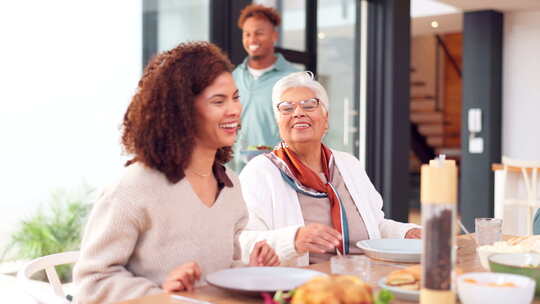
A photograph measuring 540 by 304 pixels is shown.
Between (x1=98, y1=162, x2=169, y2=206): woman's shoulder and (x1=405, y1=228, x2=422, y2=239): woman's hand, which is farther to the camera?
(x1=405, y1=228, x2=422, y2=239): woman's hand

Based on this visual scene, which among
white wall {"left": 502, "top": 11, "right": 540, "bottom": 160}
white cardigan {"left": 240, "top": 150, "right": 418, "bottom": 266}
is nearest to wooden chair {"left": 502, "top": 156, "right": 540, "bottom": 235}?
white wall {"left": 502, "top": 11, "right": 540, "bottom": 160}

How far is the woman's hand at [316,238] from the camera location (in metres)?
1.68

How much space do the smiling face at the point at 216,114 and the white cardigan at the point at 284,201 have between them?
1.05 feet

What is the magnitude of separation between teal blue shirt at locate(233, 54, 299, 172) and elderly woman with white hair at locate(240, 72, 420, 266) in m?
1.17

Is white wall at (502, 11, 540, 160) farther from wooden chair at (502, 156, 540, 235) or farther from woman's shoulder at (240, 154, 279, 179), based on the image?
woman's shoulder at (240, 154, 279, 179)

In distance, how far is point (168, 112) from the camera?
159 centimetres

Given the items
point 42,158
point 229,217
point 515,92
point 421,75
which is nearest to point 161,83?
point 229,217

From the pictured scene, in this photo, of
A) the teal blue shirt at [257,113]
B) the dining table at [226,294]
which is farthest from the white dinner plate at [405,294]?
the teal blue shirt at [257,113]

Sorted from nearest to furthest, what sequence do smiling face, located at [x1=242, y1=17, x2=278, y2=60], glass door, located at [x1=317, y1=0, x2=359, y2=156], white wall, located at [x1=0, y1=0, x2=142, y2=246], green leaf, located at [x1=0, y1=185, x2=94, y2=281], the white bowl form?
the white bowl
white wall, located at [x1=0, y1=0, x2=142, y2=246]
green leaf, located at [x1=0, y1=185, x2=94, y2=281]
smiling face, located at [x1=242, y1=17, x2=278, y2=60]
glass door, located at [x1=317, y1=0, x2=359, y2=156]

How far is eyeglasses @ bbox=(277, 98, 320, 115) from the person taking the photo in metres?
2.33

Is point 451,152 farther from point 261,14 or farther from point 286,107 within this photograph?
point 286,107

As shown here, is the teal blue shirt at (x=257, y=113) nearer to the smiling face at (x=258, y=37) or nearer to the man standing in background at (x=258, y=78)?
the man standing in background at (x=258, y=78)

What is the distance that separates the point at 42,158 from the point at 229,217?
2010 millimetres

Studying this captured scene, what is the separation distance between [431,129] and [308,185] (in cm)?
881
